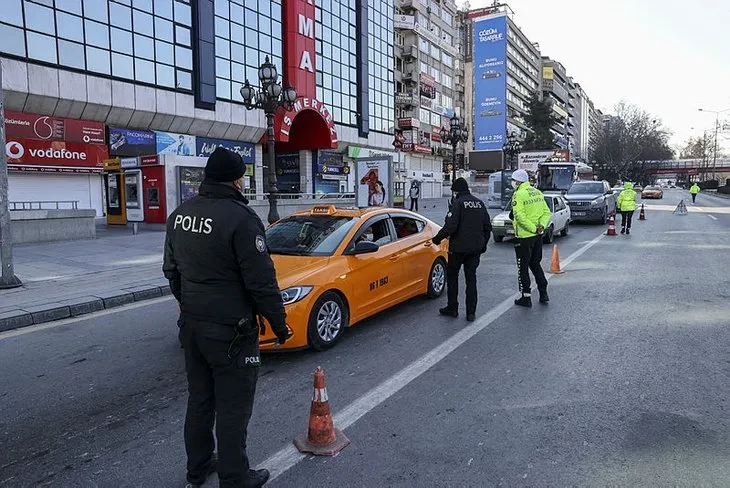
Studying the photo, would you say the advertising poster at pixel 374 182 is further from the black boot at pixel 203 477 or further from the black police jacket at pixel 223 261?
the black police jacket at pixel 223 261

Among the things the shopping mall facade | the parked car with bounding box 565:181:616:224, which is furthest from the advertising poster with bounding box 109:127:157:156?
the parked car with bounding box 565:181:616:224

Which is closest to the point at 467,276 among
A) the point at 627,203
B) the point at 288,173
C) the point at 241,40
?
the point at 627,203

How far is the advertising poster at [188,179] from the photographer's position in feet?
65.0

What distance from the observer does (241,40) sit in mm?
30938

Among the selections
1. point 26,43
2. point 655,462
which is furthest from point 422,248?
point 26,43

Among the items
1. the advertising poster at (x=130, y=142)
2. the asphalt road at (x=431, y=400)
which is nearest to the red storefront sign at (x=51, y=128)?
the advertising poster at (x=130, y=142)

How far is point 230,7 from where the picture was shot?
30234 mm

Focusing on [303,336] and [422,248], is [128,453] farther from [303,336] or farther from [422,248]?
[422,248]

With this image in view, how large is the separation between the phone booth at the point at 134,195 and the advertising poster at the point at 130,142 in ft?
19.4

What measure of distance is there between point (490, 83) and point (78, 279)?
87.4 m

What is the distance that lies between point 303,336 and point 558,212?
1268cm

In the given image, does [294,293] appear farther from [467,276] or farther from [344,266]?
[467,276]

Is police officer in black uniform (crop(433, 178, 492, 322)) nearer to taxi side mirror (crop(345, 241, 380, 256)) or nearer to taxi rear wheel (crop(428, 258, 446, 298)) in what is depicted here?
taxi rear wheel (crop(428, 258, 446, 298))

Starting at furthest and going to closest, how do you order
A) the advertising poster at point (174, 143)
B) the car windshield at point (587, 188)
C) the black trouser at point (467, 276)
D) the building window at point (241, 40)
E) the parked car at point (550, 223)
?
the building window at point (241, 40), the advertising poster at point (174, 143), the car windshield at point (587, 188), the parked car at point (550, 223), the black trouser at point (467, 276)
